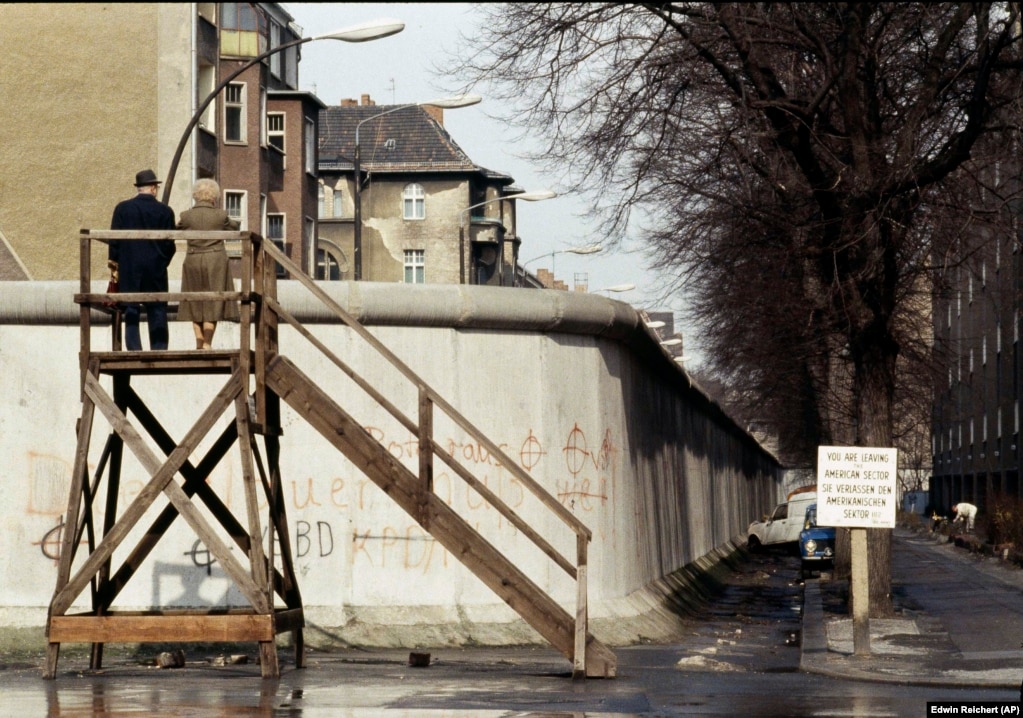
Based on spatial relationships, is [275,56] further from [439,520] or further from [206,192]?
[439,520]

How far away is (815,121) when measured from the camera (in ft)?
64.0

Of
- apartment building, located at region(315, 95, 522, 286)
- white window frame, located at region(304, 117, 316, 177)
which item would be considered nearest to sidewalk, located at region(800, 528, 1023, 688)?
white window frame, located at region(304, 117, 316, 177)

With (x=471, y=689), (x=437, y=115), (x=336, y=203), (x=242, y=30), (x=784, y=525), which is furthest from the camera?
(x=437, y=115)

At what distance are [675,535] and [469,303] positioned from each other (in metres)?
10.4

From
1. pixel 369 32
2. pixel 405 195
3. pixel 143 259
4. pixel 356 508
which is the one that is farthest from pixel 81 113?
pixel 405 195

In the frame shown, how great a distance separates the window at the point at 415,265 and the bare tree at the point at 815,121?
2574 inches

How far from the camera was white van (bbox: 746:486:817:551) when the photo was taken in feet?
147

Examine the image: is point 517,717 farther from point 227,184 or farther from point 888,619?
point 227,184

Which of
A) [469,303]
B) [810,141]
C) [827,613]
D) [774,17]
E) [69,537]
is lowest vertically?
[827,613]

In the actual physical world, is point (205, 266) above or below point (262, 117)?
below

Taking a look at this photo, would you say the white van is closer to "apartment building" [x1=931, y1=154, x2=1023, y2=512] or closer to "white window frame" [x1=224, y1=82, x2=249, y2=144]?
"apartment building" [x1=931, y1=154, x2=1023, y2=512]

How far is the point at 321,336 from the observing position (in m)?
16.2

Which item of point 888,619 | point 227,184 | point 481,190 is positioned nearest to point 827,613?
point 888,619

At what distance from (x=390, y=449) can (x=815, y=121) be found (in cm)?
688
